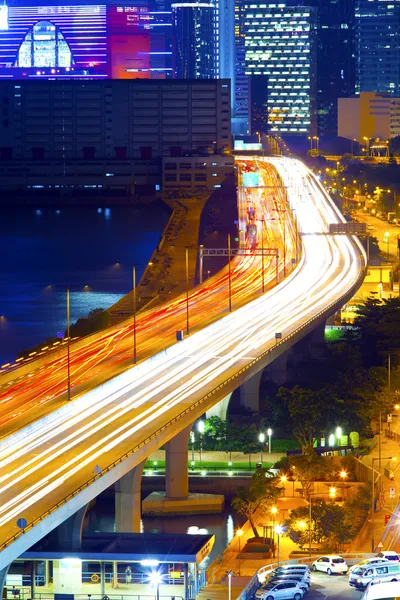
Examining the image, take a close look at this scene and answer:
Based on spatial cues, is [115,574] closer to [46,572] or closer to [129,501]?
[46,572]

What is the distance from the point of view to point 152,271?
160 feet

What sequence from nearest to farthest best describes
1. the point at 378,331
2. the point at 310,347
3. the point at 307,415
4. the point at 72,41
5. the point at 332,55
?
1. the point at 307,415
2. the point at 310,347
3. the point at 378,331
4. the point at 72,41
5. the point at 332,55

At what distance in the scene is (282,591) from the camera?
15.1m

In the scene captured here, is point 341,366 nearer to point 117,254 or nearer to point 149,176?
point 117,254

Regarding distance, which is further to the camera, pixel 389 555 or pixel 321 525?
pixel 321 525

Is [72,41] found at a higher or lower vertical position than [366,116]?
higher

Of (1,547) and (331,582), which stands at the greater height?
(1,547)

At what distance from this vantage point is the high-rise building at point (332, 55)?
127 meters

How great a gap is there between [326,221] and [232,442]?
28.0 metres

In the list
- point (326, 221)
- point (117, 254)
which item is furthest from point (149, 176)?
point (326, 221)

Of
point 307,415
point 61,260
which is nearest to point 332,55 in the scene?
point 61,260

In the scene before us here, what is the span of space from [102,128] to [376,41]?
49736mm

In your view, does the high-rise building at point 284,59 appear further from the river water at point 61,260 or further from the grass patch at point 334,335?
the grass patch at point 334,335

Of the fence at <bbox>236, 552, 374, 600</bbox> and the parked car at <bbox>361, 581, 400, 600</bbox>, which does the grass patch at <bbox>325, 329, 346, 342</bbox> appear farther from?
the parked car at <bbox>361, 581, 400, 600</bbox>
